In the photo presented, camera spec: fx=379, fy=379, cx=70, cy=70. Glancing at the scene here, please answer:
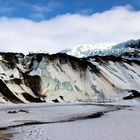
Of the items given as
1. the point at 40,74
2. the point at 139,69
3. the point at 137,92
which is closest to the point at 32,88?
the point at 40,74

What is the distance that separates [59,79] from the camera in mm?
80312

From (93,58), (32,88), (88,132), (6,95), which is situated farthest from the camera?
(93,58)

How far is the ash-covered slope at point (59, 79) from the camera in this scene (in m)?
70.9

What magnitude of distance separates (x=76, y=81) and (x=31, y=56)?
1190 cm

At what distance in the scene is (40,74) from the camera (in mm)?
78375

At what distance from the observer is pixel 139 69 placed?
104m

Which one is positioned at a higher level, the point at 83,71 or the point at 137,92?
the point at 83,71

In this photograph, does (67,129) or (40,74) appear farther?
(40,74)

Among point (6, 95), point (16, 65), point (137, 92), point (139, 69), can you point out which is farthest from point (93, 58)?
point (6, 95)

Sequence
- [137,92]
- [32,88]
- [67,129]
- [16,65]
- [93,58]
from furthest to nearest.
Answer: [93,58] < [137,92] < [16,65] < [32,88] < [67,129]

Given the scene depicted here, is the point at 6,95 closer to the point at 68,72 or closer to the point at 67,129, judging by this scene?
the point at 68,72

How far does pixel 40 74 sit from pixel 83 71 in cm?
1289

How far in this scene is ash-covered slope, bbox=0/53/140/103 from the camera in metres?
70.9

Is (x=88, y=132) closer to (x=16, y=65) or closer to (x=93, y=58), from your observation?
(x=16, y=65)
